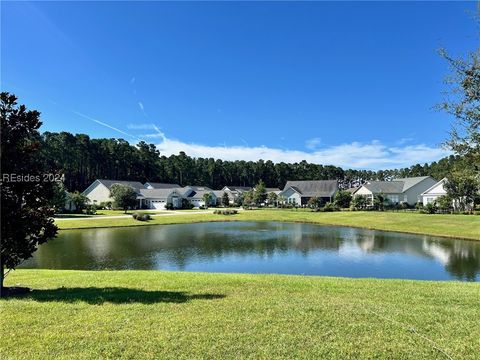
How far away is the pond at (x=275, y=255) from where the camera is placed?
1886 cm

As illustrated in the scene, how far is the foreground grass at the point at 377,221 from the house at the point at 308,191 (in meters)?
28.8

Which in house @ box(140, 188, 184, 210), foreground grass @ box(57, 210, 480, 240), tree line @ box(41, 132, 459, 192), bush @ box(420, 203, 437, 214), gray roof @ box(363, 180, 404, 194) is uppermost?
tree line @ box(41, 132, 459, 192)

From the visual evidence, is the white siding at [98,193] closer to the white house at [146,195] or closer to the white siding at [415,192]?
the white house at [146,195]

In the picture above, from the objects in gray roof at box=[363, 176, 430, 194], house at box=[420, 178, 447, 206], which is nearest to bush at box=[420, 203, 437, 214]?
house at box=[420, 178, 447, 206]

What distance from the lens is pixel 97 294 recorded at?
8.85 metres

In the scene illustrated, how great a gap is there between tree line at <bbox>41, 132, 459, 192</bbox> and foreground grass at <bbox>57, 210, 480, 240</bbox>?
24986mm

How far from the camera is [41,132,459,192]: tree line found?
290ft

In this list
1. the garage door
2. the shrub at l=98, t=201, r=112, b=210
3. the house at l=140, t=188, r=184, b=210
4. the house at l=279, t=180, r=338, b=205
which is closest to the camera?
the shrub at l=98, t=201, r=112, b=210

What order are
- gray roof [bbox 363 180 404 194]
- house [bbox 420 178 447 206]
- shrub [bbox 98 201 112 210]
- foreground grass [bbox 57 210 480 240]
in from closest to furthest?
foreground grass [bbox 57 210 480 240] → house [bbox 420 178 447 206] → shrub [bbox 98 201 112 210] → gray roof [bbox 363 180 404 194]

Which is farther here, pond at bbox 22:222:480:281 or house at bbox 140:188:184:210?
house at bbox 140:188:184:210

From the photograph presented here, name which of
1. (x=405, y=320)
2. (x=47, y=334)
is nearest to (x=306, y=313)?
(x=405, y=320)

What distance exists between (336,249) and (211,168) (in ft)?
330

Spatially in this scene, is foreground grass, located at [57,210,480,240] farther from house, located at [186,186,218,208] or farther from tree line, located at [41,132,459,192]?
house, located at [186,186,218,208]

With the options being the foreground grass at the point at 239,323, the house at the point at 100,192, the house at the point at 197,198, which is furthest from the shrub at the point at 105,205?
the foreground grass at the point at 239,323
